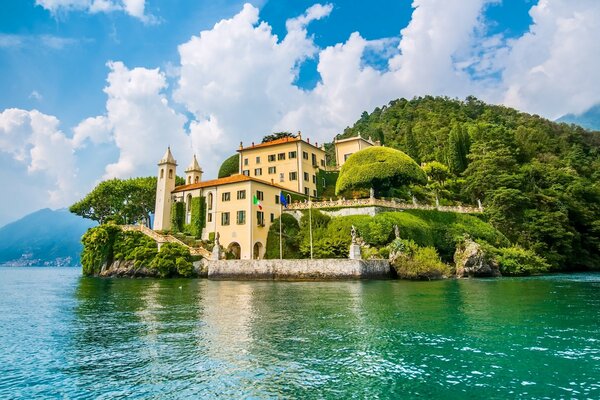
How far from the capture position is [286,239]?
4891cm

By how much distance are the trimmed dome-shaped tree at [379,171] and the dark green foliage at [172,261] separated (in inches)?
860

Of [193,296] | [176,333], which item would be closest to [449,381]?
[176,333]

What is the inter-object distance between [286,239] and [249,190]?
7793mm

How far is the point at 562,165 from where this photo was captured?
67.4m

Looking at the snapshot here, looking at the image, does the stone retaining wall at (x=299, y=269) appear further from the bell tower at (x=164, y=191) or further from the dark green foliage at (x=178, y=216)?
the bell tower at (x=164, y=191)

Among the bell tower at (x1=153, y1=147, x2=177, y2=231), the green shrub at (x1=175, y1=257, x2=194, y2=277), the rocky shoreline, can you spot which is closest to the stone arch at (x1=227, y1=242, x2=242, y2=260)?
the rocky shoreline

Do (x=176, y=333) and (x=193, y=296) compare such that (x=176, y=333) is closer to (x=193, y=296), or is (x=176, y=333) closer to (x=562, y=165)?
(x=193, y=296)

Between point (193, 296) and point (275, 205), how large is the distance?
26913mm

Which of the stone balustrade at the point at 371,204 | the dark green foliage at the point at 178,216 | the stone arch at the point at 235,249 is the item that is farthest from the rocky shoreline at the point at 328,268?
the dark green foliage at the point at 178,216

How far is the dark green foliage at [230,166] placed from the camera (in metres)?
66.6

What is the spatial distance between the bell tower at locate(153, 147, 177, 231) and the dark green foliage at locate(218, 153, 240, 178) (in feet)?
31.7

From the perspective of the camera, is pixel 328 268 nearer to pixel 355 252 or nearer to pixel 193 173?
pixel 355 252

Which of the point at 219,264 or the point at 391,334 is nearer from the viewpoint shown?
the point at 391,334

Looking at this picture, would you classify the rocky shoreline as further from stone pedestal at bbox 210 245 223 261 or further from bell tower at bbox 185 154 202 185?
bell tower at bbox 185 154 202 185
